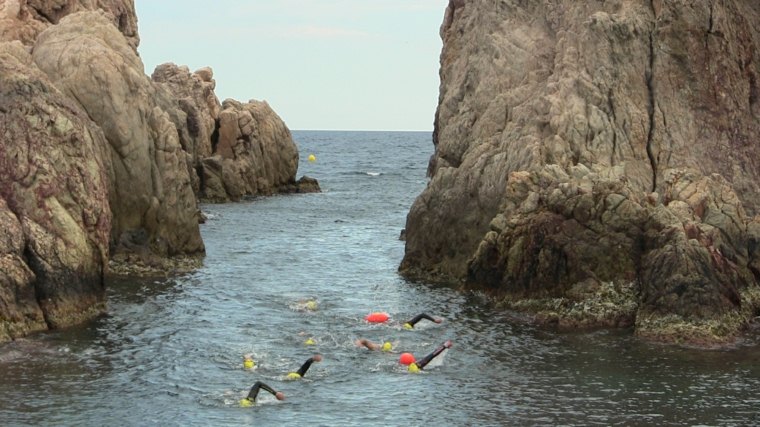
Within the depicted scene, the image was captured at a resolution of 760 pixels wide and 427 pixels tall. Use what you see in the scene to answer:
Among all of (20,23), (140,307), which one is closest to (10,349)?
(140,307)

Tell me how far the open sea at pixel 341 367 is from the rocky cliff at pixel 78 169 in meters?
1.79

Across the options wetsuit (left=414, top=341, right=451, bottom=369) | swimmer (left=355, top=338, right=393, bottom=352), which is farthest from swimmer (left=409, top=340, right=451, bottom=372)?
swimmer (left=355, top=338, right=393, bottom=352)

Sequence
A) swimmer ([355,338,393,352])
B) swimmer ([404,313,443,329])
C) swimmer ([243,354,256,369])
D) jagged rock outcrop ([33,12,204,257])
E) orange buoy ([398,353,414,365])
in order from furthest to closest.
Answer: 1. jagged rock outcrop ([33,12,204,257])
2. swimmer ([404,313,443,329])
3. swimmer ([355,338,393,352])
4. orange buoy ([398,353,414,365])
5. swimmer ([243,354,256,369])

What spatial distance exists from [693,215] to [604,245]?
413 centimetres

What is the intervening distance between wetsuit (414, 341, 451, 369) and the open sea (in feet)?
0.92

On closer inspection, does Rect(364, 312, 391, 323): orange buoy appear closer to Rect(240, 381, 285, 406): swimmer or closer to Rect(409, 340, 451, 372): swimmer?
Rect(409, 340, 451, 372): swimmer

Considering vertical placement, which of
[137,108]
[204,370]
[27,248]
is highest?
[137,108]

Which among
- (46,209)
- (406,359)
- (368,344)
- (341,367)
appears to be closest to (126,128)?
(46,209)

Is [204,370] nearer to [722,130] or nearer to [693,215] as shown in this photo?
[693,215]

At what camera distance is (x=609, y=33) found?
52.6 m

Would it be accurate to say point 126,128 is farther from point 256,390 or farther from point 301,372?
point 256,390

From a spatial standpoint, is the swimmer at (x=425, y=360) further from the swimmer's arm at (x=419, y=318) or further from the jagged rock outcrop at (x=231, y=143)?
the jagged rock outcrop at (x=231, y=143)

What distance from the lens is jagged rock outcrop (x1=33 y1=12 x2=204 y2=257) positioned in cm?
5138

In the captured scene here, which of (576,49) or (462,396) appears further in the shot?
(576,49)
